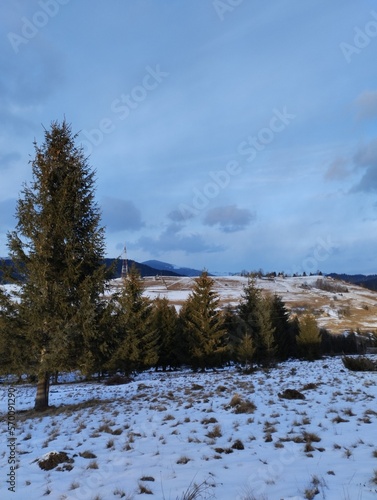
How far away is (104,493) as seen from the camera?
4621 millimetres

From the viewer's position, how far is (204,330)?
3206cm

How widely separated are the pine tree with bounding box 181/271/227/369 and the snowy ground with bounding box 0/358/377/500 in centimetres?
2100

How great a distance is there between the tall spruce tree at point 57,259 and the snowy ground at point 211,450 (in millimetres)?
2652

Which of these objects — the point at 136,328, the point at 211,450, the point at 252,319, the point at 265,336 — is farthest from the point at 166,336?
the point at 211,450

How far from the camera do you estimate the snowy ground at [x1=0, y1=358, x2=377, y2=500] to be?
15.1ft

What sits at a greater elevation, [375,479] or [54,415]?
[375,479]

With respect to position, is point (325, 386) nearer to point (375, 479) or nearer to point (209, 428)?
point (209, 428)

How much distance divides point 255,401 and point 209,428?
3531 mm

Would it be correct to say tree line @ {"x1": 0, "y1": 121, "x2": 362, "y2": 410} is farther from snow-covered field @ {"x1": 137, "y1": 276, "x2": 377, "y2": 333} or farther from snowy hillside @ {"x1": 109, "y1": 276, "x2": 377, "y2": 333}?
snowy hillside @ {"x1": 109, "y1": 276, "x2": 377, "y2": 333}

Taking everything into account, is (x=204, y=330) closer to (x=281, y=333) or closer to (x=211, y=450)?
(x=281, y=333)

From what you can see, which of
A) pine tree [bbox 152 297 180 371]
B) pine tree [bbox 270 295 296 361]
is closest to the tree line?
pine tree [bbox 152 297 180 371]

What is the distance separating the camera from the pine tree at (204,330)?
3156 centimetres

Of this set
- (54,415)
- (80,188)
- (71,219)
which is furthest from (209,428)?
(80,188)

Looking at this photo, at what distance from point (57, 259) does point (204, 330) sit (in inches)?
819
